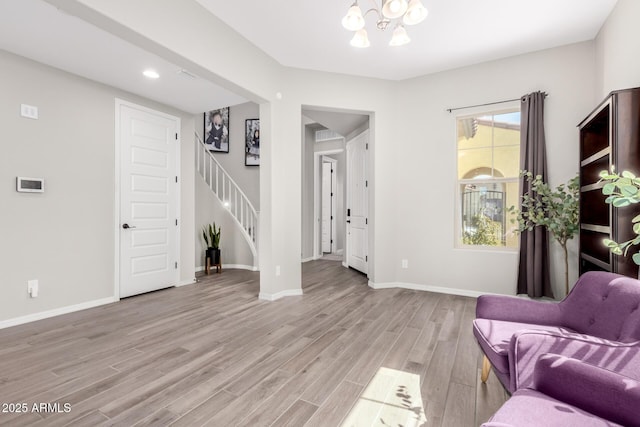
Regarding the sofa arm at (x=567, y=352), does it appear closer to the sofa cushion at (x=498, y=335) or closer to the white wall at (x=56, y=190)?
the sofa cushion at (x=498, y=335)

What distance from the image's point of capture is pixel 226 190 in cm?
595

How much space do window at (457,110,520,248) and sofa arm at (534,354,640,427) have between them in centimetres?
300

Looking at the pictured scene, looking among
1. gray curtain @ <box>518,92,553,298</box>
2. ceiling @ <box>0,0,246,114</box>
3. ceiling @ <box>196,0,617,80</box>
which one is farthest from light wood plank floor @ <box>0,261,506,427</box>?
ceiling @ <box>196,0,617,80</box>

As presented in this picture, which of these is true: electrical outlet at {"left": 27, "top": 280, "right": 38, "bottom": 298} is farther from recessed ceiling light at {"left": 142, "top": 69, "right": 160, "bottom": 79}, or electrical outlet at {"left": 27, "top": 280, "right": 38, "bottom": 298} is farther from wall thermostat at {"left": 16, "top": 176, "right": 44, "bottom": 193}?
recessed ceiling light at {"left": 142, "top": 69, "right": 160, "bottom": 79}

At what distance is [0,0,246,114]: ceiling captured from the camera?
8.16 feet

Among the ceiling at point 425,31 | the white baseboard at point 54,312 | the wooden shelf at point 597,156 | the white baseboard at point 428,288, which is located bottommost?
the white baseboard at point 54,312

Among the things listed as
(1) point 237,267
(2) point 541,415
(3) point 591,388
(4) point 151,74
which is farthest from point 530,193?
(1) point 237,267

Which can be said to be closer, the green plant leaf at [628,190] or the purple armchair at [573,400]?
the purple armchair at [573,400]

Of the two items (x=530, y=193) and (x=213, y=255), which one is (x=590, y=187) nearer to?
(x=530, y=193)

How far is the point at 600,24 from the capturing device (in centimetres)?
308

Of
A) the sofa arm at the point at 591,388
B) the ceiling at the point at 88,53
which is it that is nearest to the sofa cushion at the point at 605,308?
the sofa arm at the point at 591,388

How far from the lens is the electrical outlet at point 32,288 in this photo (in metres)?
3.12

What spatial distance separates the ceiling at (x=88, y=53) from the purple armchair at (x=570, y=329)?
3.73 m

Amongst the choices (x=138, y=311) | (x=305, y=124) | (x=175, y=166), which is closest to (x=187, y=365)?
(x=138, y=311)
